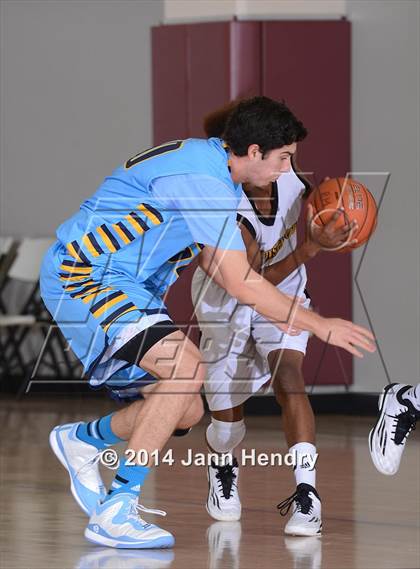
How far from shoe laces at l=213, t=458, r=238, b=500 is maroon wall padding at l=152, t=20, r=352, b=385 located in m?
3.30

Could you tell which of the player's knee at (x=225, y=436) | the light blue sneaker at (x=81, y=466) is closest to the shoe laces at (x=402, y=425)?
the player's knee at (x=225, y=436)

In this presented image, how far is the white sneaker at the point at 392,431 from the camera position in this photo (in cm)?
496

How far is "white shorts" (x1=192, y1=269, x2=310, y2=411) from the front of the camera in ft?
17.0

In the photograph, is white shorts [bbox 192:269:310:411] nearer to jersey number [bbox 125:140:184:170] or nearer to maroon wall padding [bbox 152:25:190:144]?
jersey number [bbox 125:140:184:170]

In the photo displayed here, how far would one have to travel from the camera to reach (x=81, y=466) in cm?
493

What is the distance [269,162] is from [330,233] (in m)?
0.40

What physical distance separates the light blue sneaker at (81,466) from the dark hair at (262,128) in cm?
132

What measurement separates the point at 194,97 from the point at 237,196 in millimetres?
3922

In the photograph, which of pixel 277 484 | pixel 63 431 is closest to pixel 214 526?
pixel 63 431

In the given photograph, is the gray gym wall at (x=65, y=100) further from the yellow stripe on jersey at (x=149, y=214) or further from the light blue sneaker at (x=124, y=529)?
the light blue sneaker at (x=124, y=529)

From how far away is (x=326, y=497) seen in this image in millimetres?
5602

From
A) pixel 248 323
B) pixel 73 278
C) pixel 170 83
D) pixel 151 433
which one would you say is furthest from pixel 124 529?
pixel 170 83

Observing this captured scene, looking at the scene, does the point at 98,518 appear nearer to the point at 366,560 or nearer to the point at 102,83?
the point at 366,560

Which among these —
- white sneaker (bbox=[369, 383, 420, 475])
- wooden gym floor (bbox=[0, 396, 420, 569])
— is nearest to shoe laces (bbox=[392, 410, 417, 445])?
white sneaker (bbox=[369, 383, 420, 475])
